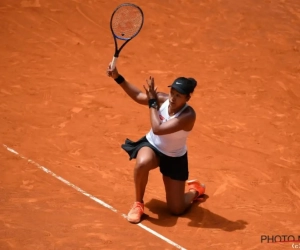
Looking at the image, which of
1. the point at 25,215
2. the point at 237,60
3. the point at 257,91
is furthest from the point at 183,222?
the point at 237,60

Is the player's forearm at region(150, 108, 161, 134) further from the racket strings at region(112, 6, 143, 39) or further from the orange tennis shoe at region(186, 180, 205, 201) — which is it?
the orange tennis shoe at region(186, 180, 205, 201)

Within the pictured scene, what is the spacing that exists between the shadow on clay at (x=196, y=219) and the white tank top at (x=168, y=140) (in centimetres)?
75

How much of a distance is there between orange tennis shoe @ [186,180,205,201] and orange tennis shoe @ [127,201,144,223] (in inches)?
30.3

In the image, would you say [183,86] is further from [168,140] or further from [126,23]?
[126,23]

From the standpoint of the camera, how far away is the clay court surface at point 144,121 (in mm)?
6863

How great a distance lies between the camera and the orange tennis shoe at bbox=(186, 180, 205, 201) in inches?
293

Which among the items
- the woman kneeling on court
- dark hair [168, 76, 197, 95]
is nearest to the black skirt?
the woman kneeling on court

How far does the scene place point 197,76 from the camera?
1078 cm

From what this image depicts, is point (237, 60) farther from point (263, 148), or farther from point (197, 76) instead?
point (263, 148)

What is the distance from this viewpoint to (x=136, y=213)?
22.5ft

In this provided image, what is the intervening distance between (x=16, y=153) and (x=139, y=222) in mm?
2104

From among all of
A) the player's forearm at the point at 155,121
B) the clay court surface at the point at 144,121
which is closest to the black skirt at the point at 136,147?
the player's forearm at the point at 155,121

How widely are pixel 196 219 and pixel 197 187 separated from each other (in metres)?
0.47

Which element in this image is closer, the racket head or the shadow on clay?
the shadow on clay
